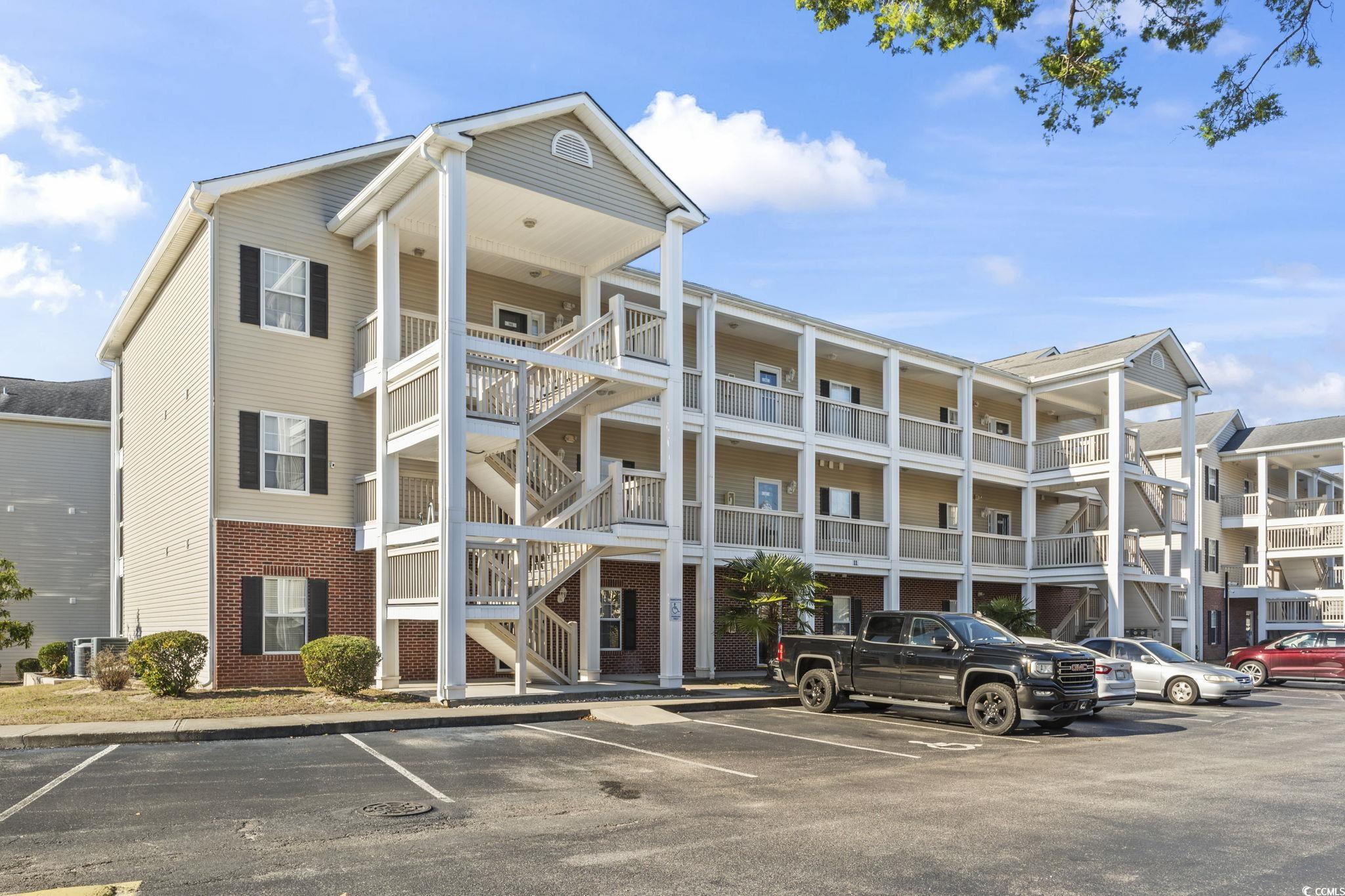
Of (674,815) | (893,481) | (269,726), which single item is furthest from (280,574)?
(893,481)

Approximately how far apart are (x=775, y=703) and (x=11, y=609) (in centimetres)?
2141

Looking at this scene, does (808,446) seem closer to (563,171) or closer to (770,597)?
(770,597)

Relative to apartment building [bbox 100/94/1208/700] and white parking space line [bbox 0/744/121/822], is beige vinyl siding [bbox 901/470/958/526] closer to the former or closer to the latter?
apartment building [bbox 100/94/1208/700]

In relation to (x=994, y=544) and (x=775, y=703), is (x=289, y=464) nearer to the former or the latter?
(x=775, y=703)

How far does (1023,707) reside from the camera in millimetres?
15016

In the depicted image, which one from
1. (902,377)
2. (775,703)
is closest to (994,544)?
(902,377)

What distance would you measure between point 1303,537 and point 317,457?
37.7m

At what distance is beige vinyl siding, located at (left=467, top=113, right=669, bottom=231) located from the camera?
1895cm

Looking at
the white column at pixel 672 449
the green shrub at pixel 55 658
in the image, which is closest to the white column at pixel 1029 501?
the white column at pixel 672 449

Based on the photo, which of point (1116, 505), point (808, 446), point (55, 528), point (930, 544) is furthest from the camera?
point (1116, 505)

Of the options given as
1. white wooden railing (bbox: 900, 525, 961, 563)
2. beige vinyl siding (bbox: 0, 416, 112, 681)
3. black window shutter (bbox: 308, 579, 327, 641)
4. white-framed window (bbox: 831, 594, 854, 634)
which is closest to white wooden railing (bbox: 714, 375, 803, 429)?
white wooden railing (bbox: 900, 525, 961, 563)

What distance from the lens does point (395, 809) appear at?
29.4 feet

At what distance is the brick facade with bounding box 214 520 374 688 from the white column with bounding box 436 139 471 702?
3437 mm

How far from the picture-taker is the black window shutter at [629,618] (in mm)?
24797
